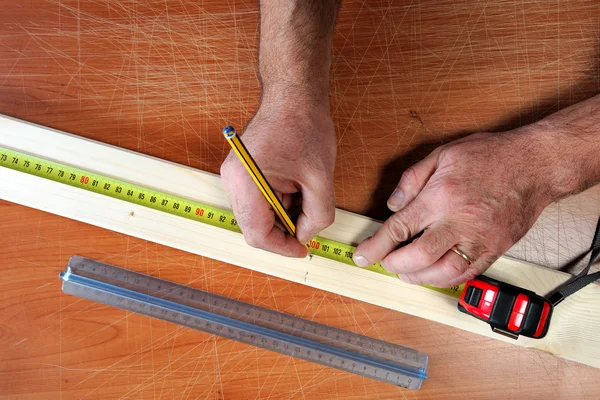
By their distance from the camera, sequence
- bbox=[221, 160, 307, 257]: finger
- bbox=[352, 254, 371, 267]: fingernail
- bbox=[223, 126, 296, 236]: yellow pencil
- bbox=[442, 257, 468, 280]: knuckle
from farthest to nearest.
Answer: bbox=[352, 254, 371, 267]: fingernail → bbox=[442, 257, 468, 280]: knuckle → bbox=[221, 160, 307, 257]: finger → bbox=[223, 126, 296, 236]: yellow pencil

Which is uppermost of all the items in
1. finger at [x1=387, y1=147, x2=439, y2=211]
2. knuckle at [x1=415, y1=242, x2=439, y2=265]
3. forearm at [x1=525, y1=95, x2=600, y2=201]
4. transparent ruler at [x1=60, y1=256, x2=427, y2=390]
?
forearm at [x1=525, y1=95, x2=600, y2=201]

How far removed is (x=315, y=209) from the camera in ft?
4.72

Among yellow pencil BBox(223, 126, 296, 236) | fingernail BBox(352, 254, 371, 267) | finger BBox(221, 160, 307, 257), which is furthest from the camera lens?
fingernail BBox(352, 254, 371, 267)

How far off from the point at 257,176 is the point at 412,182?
2.08ft

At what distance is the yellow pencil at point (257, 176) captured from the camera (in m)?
1.01

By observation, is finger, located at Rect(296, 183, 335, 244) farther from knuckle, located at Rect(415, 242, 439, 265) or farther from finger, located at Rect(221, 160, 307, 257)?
knuckle, located at Rect(415, 242, 439, 265)

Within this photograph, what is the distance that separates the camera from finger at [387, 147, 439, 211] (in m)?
1.60

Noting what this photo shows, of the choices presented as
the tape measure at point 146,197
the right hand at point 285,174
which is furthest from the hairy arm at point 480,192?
the right hand at point 285,174

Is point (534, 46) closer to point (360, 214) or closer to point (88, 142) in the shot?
point (360, 214)

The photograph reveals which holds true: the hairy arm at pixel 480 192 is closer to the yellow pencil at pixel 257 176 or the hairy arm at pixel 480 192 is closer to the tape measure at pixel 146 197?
the tape measure at pixel 146 197

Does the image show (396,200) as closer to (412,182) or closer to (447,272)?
(412,182)

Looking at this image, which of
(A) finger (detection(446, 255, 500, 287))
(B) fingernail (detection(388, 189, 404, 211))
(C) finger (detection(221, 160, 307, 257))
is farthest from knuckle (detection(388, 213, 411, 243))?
(C) finger (detection(221, 160, 307, 257))

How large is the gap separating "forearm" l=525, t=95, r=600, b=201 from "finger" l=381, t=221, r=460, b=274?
0.43 m

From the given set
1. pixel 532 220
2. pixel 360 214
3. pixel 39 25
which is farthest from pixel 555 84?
pixel 39 25
